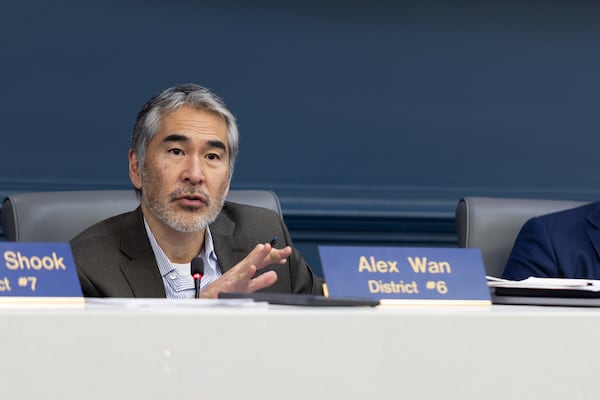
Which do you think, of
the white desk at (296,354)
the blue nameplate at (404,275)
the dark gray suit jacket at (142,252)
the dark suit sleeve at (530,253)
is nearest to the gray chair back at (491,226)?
the dark suit sleeve at (530,253)

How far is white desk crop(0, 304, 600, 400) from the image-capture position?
1067 millimetres

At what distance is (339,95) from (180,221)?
3.77 feet

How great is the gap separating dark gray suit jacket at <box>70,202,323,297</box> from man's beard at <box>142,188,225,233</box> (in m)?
0.04

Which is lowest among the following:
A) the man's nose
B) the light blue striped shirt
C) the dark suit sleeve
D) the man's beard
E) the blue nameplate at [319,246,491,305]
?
the dark suit sleeve

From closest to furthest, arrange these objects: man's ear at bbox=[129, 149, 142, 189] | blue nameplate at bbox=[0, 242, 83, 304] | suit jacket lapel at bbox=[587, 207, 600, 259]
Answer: blue nameplate at bbox=[0, 242, 83, 304] → man's ear at bbox=[129, 149, 142, 189] → suit jacket lapel at bbox=[587, 207, 600, 259]

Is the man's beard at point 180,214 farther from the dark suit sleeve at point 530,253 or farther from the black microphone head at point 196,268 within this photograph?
the dark suit sleeve at point 530,253

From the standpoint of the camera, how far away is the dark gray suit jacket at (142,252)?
2.18 metres

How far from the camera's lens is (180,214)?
2.35 metres

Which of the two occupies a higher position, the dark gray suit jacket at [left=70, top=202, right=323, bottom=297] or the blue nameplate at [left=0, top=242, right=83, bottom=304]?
the blue nameplate at [left=0, top=242, right=83, bottom=304]

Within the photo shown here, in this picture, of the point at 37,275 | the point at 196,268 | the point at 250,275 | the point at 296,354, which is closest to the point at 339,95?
the point at 250,275

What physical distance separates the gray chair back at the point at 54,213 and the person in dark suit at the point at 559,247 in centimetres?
92

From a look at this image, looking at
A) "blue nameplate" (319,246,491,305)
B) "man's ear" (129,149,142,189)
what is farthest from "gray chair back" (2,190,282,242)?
"blue nameplate" (319,246,491,305)

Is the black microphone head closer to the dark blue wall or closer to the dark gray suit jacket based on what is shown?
the dark gray suit jacket

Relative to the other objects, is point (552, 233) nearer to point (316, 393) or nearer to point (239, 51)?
point (239, 51)
